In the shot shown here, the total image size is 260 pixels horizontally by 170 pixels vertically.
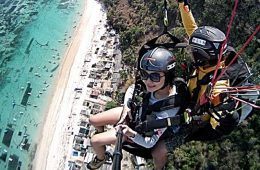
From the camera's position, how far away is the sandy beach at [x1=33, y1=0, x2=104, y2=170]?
58.5 ft

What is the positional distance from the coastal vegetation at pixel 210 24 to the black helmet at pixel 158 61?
472 centimetres

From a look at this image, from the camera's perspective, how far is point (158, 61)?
4.02 metres

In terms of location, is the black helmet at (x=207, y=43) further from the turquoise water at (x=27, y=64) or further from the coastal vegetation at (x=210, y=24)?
the turquoise water at (x=27, y=64)

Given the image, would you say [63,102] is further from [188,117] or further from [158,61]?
[158,61]

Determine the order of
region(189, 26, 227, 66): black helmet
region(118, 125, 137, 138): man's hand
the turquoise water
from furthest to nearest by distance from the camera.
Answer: the turquoise water, region(189, 26, 227, 66): black helmet, region(118, 125, 137, 138): man's hand

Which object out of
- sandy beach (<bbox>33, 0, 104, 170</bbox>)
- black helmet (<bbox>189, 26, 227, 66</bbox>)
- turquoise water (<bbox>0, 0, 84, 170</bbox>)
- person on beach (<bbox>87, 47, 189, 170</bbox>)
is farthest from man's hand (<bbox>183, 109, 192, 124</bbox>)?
turquoise water (<bbox>0, 0, 84, 170</bbox>)

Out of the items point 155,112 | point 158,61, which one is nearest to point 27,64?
point 155,112

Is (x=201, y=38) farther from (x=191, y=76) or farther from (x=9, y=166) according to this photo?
(x=9, y=166)

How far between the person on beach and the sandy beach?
13360 mm

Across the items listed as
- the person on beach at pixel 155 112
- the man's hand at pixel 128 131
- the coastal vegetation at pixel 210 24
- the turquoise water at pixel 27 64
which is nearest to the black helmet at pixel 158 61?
the person on beach at pixel 155 112

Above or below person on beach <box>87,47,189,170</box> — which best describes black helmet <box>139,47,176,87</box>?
above

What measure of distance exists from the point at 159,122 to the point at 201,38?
884mm

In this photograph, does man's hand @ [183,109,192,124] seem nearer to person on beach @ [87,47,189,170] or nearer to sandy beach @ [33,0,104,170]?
person on beach @ [87,47,189,170]

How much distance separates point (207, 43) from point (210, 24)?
15.0 m
